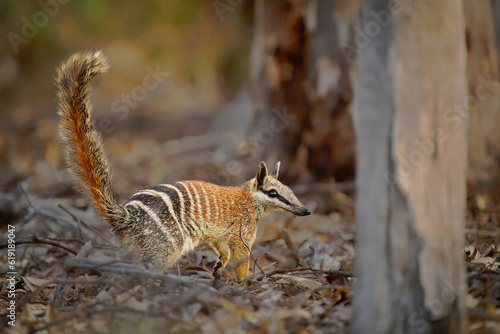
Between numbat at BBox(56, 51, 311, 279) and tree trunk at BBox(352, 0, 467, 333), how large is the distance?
1.72 m

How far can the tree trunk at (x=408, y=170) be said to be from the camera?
7.23 ft

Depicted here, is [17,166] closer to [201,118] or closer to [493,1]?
[201,118]

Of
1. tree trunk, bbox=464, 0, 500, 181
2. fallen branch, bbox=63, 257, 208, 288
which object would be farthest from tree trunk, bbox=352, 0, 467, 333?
tree trunk, bbox=464, 0, 500, 181

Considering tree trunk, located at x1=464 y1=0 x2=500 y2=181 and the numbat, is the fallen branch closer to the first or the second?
the numbat

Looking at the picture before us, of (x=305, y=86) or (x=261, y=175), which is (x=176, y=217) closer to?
(x=261, y=175)

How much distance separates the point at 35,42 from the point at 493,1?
9.77 metres

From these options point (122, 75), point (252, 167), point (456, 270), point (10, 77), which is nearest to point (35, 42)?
point (10, 77)

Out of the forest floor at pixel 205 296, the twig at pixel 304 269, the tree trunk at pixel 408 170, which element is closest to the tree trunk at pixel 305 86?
the forest floor at pixel 205 296

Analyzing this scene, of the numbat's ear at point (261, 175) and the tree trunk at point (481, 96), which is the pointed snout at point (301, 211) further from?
the tree trunk at point (481, 96)

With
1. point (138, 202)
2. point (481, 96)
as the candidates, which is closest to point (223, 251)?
point (138, 202)

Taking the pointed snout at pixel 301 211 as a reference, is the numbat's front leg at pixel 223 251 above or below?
below

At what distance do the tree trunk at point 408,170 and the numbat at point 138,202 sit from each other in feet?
5.64

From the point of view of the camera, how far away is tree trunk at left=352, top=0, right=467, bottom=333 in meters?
2.21

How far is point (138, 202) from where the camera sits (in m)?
4.01
